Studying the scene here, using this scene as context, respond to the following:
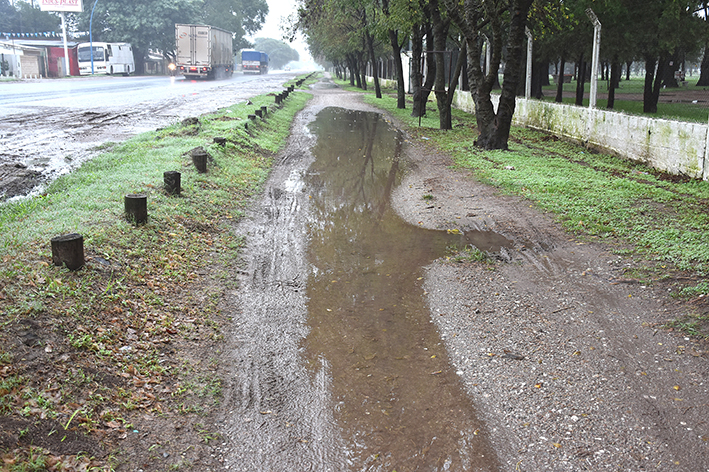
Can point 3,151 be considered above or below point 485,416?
above

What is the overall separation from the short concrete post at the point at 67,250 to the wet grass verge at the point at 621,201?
568cm

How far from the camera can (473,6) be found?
48.0 ft

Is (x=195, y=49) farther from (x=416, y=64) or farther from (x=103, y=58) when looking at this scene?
(x=416, y=64)

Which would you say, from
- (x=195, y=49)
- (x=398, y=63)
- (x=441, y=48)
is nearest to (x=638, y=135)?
(x=441, y=48)

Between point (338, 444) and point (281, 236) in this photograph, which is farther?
point (281, 236)

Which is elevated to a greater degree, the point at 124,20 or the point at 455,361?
the point at 124,20

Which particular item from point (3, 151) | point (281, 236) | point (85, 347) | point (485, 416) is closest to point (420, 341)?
point (485, 416)

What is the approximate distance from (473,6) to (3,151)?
11655mm

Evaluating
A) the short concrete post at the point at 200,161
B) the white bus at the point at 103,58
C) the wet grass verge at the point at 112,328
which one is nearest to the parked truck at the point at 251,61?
the white bus at the point at 103,58

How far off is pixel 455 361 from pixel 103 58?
5774 cm

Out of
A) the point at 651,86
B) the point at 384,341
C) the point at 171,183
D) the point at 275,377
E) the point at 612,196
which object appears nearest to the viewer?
the point at 275,377

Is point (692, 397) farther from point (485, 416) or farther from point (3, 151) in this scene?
point (3, 151)

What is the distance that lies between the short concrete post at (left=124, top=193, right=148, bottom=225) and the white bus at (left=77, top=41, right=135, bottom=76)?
52872 mm

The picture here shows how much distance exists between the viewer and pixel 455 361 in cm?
467
